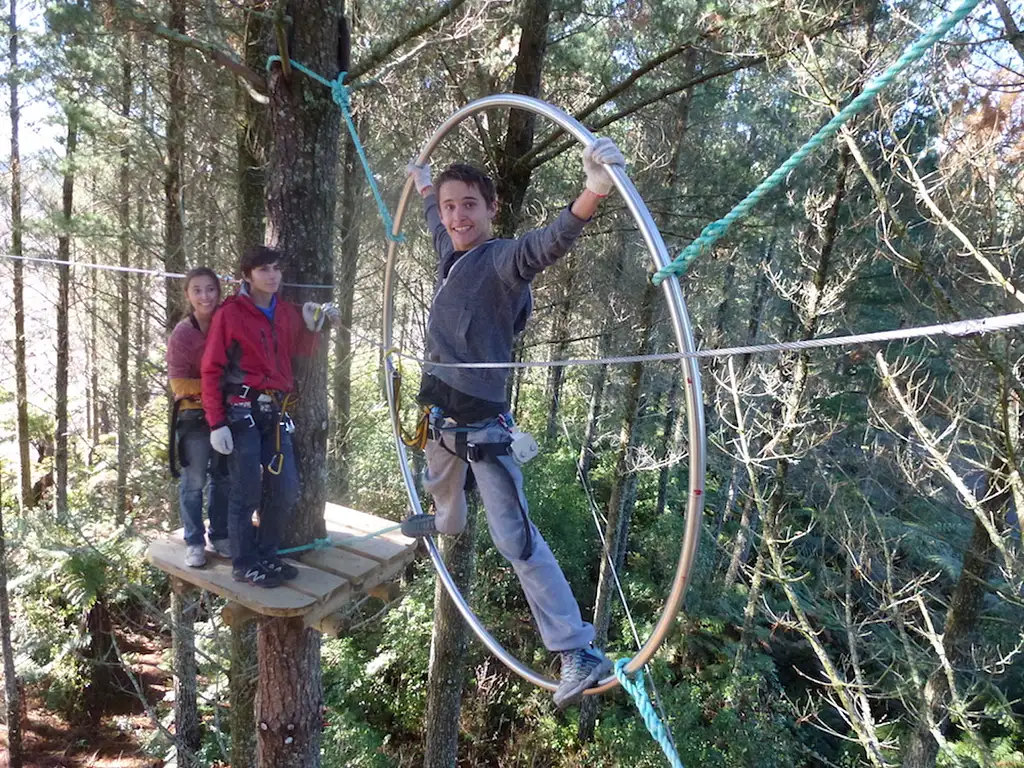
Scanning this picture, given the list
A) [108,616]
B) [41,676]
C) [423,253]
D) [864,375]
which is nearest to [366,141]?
[423,253]

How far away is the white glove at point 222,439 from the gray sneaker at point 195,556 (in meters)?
0.72

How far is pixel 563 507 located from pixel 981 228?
10945 millimetres

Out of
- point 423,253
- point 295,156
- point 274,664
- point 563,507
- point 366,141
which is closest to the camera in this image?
point 295,156

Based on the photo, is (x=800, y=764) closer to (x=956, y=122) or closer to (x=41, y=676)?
(x=956, y=122)

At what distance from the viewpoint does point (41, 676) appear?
1188 centimetres

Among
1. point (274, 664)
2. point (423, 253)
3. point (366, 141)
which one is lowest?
point (274, 664)

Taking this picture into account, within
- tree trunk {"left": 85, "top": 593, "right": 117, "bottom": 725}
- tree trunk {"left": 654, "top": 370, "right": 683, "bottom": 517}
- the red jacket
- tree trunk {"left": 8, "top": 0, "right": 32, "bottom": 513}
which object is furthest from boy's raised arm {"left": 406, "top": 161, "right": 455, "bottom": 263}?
tree trunk {"left": 654, "top": 370, "right": 683, "bottom": 517}

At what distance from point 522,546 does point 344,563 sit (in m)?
1.52

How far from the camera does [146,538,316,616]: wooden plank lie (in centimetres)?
293

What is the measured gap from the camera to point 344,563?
3455 mm

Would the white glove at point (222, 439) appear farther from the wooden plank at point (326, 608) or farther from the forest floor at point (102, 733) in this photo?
the forest floor at point (102, 733)

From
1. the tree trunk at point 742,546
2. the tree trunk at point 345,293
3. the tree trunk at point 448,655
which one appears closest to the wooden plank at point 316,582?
the tree trunk at point 448,655

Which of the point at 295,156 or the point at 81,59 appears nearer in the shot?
the point at 295,156

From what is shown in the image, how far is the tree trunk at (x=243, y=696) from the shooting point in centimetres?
545
